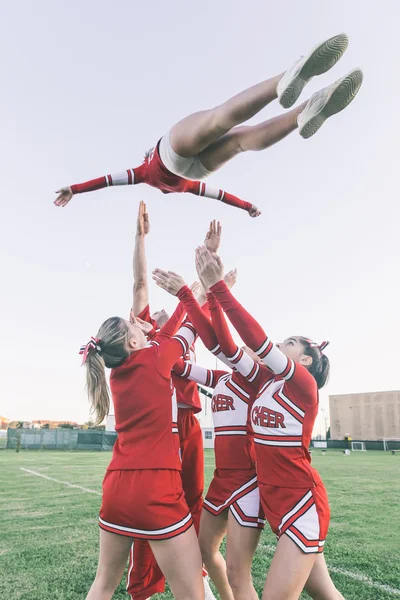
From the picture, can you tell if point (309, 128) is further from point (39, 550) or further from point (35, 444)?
point (35, 444)

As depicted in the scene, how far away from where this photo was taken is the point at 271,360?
3045 mm

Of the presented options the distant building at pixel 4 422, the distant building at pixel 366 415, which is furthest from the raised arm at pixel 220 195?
the distant building at pixel 4 422

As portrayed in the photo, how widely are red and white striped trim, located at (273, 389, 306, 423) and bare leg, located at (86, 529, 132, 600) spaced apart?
1261mm

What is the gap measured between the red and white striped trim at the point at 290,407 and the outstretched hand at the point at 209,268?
0.91 meters

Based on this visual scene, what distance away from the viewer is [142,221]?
16.0 feet

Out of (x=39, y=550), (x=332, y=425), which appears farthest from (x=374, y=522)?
(x=332, y=425)

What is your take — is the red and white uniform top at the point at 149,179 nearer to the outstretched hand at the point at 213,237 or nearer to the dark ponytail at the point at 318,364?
the outstretched hand at the point at 213,237

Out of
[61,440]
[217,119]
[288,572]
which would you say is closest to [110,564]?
[288,572]

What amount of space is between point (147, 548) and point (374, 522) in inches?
198

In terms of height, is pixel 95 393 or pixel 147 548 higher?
pixel 95 393

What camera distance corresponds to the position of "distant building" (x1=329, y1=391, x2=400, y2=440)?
6215 centimetres

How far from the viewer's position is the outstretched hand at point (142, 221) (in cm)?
486

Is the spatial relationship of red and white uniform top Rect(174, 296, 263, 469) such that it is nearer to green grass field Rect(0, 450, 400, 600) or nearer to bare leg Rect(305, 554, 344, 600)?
bare leg Rect(305, 554, 344, 600)

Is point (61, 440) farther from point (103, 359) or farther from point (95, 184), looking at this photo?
point (103, 359)
